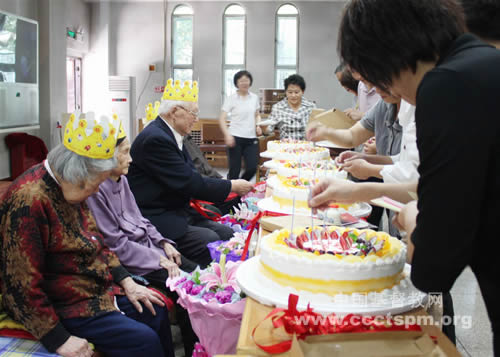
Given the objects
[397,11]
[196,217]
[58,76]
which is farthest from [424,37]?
[58,76]

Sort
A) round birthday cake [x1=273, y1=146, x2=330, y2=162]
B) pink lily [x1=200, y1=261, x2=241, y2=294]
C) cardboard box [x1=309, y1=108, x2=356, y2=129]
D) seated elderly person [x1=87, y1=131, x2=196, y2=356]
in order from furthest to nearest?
round birthday cake [x1=273, y1=146, x2=330, y2=162] < cardboard box [x1=309, y1=108, x2=356, y2=129] < seated elderly person [x1=87, y1=131, x2=196, y2=356] < pink lily [x1=200, y1=261, x2=241, y2=294]

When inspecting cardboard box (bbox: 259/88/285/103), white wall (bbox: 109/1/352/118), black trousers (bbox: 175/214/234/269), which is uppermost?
white wall (bbox: 109/1/352/118)

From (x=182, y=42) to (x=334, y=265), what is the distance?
10.9 meters

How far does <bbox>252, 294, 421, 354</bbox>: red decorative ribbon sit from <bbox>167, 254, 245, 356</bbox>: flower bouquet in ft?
1.61

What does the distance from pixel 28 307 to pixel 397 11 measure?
1.44 m

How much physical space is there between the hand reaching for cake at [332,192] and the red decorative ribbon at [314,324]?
0.37 meters

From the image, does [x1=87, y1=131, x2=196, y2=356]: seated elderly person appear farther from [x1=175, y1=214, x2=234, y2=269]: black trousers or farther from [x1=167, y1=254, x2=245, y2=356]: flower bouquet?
[x1=167, y1=254, x2=245, y2=356]: flower bouquet

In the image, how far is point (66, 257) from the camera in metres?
1.78

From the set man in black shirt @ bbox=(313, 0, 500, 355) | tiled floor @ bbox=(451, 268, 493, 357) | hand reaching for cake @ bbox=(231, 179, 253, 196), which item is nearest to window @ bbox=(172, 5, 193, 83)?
hand reaching for cake @ bbox=(231, 179, 253, 196)

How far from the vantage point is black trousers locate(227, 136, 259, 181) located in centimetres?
638

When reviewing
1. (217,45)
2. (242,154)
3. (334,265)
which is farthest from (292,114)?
(217,45)

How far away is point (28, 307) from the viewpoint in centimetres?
164

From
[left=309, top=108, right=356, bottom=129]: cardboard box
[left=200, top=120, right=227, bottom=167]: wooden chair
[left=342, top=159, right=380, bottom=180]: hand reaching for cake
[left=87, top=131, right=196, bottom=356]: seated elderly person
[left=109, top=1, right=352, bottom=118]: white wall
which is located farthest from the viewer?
[left=109, top=1, right=352, bottom=118]: white wall

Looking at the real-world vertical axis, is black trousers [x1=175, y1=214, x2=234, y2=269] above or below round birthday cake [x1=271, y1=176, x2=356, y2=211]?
below
